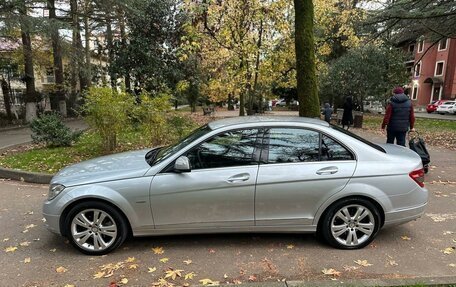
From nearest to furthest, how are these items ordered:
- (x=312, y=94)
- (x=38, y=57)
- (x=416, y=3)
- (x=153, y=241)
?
(x=153, y=241) < (x=312, y=94) < (x=416, y=3) < (x=38, y=57)

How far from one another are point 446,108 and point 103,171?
41526 mm

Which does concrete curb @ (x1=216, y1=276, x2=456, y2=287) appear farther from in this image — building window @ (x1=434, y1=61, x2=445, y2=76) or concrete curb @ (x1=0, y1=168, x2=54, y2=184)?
building window @ (x1=434, y1=61, x2=445, y2=76)

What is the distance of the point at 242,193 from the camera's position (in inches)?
156

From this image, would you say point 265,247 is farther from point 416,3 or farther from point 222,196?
point 416,3

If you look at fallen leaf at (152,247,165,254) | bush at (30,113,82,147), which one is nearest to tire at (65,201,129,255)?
fallen leaf at (152,247,165,254)

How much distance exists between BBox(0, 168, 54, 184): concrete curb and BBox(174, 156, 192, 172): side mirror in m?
4.43

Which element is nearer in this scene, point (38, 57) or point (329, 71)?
point (38, 57)

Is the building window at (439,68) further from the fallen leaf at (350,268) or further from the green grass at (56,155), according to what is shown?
the fallen leaf at (350,268)

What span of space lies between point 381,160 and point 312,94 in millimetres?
3817

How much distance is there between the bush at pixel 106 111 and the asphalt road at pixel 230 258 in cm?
370

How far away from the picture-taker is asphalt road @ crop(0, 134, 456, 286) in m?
3.62

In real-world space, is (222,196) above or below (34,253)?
above

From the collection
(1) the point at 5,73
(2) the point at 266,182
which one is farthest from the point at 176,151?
(1) the point at 5,73

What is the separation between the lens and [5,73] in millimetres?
20438
